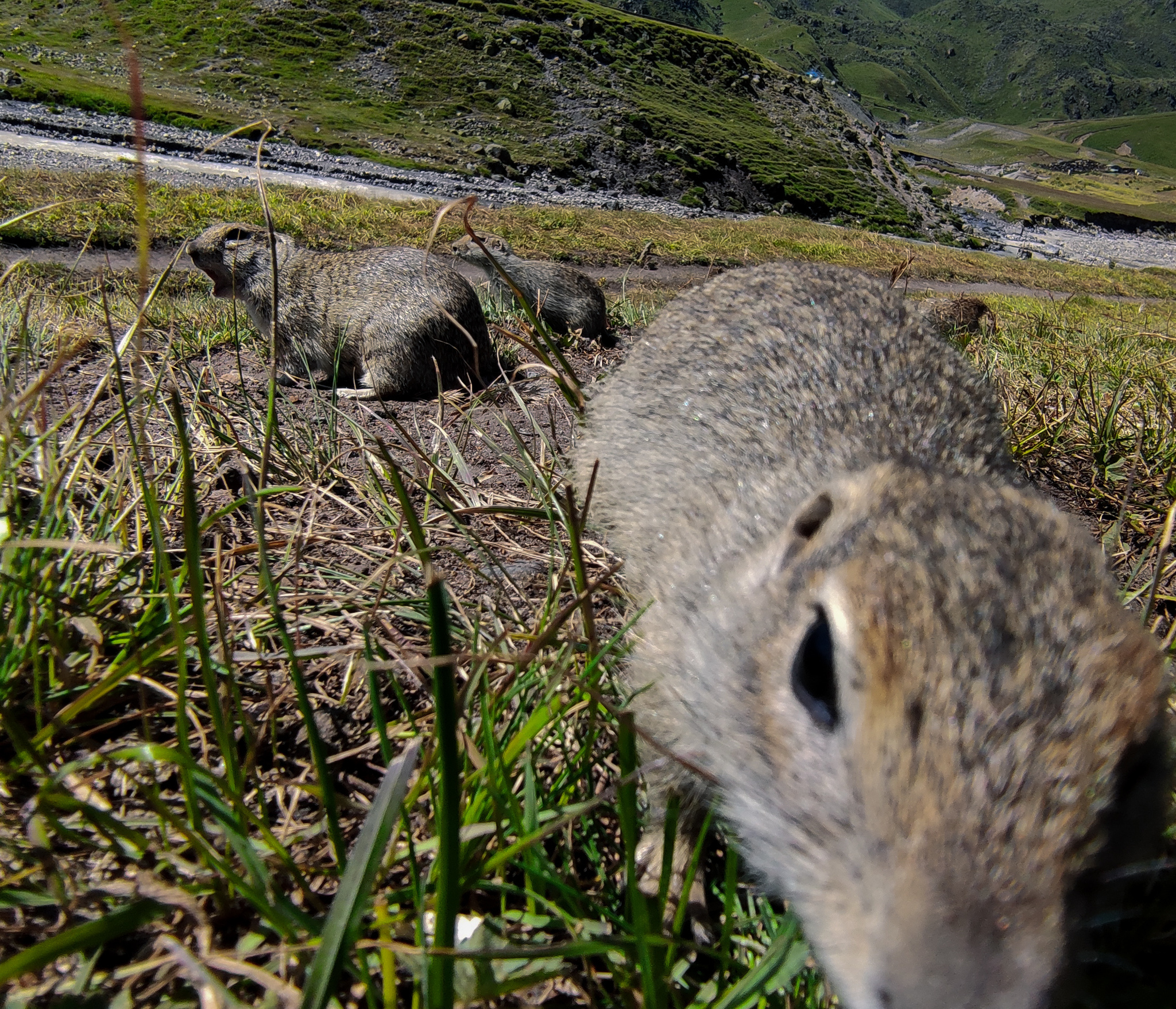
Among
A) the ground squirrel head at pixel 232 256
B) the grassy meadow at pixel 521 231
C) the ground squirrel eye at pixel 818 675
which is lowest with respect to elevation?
the grassy meadow at pixel 521 231

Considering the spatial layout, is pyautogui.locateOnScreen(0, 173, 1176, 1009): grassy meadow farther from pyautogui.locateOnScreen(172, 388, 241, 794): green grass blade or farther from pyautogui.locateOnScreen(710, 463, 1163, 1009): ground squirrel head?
pyautogui.locateOnScreen(710, 463, 1163, 1009): ground squirrel head

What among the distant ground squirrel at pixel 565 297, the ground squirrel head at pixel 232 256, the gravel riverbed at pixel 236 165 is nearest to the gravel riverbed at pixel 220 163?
the gravel riverbed at pixel 236 165

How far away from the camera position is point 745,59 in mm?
59094

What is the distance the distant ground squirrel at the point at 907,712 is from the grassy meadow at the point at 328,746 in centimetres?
19

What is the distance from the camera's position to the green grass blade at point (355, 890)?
3.01 ft

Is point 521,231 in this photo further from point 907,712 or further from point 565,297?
point 907,712

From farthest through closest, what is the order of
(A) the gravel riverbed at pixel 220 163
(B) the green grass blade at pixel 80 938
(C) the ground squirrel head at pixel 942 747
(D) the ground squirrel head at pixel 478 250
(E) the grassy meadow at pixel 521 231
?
(A) the gravel riverbed at pixel 220 163
(E) the grassy meadow at pixel 521 231
(D) the ground squirrel head at pixel 478 250
(C) the ground squirrel head at pixel 942 747
(B) the green grass blade at pixel 80 938

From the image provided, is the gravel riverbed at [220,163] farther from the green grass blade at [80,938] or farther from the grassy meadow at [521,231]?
the green grass blade at [80,938]

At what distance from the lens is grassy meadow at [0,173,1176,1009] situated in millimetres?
1086

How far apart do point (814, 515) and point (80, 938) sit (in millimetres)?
1345

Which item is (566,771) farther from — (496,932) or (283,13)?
(283,13)

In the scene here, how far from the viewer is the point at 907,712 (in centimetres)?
101

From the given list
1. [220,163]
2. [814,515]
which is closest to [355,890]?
[814,515]

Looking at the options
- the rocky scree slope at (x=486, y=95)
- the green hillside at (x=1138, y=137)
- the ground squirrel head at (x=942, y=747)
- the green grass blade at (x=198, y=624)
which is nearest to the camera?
the ground squirrel head at (x=942, y=747)
